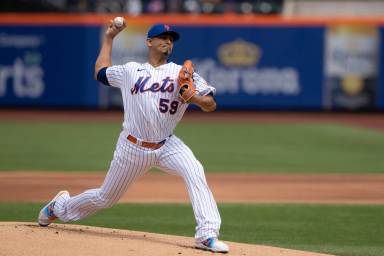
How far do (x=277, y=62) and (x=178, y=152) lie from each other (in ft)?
61.8

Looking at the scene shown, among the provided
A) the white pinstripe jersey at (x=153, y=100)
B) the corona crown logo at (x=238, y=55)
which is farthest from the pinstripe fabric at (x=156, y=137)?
the corona crown logo at (x=238, y=55)

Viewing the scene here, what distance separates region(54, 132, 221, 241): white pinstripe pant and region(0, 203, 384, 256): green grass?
127cm

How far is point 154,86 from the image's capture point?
690 cm

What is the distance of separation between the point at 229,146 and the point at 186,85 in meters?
11.1

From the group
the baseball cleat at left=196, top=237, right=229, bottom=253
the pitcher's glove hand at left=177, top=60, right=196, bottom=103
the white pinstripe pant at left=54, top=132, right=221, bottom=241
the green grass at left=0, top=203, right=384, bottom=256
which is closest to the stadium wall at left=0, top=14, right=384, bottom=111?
the green grass at left=0, top=203, right=384, bottom=256

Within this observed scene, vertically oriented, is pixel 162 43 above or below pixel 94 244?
above

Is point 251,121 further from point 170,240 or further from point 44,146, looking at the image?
point 170,240

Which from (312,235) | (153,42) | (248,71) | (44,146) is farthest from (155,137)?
(248,71)

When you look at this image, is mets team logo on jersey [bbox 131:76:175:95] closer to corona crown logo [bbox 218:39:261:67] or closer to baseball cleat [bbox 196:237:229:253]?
baseball cleat [bbox 196:237:229:253]

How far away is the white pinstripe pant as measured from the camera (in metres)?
6.77

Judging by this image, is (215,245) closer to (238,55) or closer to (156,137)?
(156,137)

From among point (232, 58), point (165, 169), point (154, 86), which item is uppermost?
point (154, 86)

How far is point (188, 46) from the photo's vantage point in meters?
25.7

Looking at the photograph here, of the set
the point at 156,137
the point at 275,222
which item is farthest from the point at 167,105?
the point at 275,222
